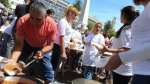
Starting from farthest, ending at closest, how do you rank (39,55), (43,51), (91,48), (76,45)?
(76,45)
(91,48)
(43,51)
(39,55)

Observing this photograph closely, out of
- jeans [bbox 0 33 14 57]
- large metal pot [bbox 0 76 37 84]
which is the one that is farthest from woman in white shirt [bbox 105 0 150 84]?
jeans [bbox 0 33 14 57]

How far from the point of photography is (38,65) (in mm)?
4875

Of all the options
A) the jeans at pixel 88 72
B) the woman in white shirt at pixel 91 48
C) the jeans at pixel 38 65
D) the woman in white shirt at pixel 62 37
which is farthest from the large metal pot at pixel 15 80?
the woman in white shirt at pixel 91 48

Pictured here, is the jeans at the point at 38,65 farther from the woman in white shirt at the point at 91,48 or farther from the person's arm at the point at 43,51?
the woman in white shirt at the point at 91,48

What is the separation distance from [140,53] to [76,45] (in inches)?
333

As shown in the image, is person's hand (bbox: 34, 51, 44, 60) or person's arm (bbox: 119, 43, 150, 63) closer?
person's arm (bbox: 119, 43, 150, 63)

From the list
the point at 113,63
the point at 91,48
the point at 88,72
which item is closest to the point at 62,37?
the point at 88,72

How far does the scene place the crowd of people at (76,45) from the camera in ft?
8.82

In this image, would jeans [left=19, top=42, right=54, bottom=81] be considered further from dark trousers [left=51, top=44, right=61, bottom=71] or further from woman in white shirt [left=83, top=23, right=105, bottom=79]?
woman in white shirt [left=83, top=23, right=105, bottom=79]

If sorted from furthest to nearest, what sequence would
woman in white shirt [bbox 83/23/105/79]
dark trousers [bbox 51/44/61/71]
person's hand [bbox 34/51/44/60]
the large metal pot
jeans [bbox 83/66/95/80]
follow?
1. woman in white shirt [bbox 83/23/105/79]
2. jeans [bbox 83/66/95/80]
3. dark trousers [bbox 51/44/61/71]
4. person's hand [bbox 34/51/44/60]
5. the large metal pot

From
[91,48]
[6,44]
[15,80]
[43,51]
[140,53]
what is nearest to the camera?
[140,53]

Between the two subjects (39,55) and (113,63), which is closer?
(113,63)

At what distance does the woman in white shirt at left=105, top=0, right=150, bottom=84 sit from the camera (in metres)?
2.63

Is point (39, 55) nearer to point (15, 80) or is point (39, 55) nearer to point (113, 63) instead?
point (15, 80)
